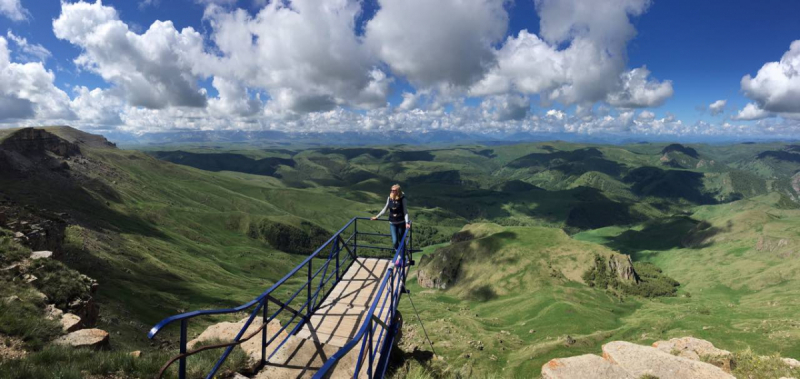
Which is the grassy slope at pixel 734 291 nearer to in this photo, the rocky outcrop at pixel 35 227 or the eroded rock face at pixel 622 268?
the eroded rock face at pixel 622 268

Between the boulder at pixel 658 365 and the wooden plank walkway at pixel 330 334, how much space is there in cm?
1035

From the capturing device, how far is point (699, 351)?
15.5m

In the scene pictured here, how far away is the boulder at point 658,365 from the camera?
12125 millimetres

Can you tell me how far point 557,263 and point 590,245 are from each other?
16267mm

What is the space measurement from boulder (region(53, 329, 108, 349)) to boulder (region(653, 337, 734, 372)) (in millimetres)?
23403

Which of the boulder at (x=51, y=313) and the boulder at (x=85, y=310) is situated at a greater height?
the boulder at (x=51, y=313)

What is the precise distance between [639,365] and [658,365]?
621mm

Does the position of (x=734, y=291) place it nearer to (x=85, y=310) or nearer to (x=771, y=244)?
(x=771, y=244)

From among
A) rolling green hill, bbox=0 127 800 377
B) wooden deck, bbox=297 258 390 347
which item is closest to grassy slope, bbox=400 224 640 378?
rolling green hill, bbox=0 127 800 377


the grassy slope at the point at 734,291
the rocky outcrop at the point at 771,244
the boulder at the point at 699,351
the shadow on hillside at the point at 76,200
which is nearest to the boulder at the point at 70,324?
the boulder at the point at 699,351

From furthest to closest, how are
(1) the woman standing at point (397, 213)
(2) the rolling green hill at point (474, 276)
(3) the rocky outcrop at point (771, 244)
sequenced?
(3) the rocky outcrop at point (771, 244), (2) the rolling green hill at point (474, 276), (1) the woman standing at point (397, 213)

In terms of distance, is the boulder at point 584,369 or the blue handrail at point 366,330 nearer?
the blue handrail at point 366,330

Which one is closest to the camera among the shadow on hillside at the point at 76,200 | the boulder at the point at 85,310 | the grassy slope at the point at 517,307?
the boulder at the point at 85,310

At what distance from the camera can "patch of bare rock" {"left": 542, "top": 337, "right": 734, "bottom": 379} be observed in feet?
40.3
